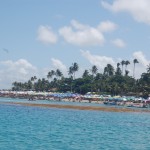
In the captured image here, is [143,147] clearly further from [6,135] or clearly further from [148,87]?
[148,87]

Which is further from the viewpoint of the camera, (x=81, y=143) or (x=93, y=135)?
(x=93, y=135)

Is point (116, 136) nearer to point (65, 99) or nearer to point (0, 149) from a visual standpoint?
A: point (0, 149)

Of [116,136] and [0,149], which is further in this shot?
[116,136]

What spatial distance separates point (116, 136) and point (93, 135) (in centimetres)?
239

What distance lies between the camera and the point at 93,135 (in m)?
41.7

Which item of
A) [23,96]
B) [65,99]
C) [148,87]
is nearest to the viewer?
[148,87]

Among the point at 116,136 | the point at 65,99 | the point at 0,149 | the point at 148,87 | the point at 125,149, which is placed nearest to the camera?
the point at 0,149

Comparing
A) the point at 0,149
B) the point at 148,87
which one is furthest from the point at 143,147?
the point at 148,87

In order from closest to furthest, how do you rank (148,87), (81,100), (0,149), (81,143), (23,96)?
(0,149)
(81,143)
(148,87)
(81,100)
(23,96)

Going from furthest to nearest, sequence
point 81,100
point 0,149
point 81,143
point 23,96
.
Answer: point 23,96, point 81,100, point 81,143, point 0,149

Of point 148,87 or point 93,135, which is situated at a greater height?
point 148,87

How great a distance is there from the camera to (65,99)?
170 metres

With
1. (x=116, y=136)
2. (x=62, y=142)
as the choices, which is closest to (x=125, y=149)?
(x=62, y=142)

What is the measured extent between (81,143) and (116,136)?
24.7 ft
